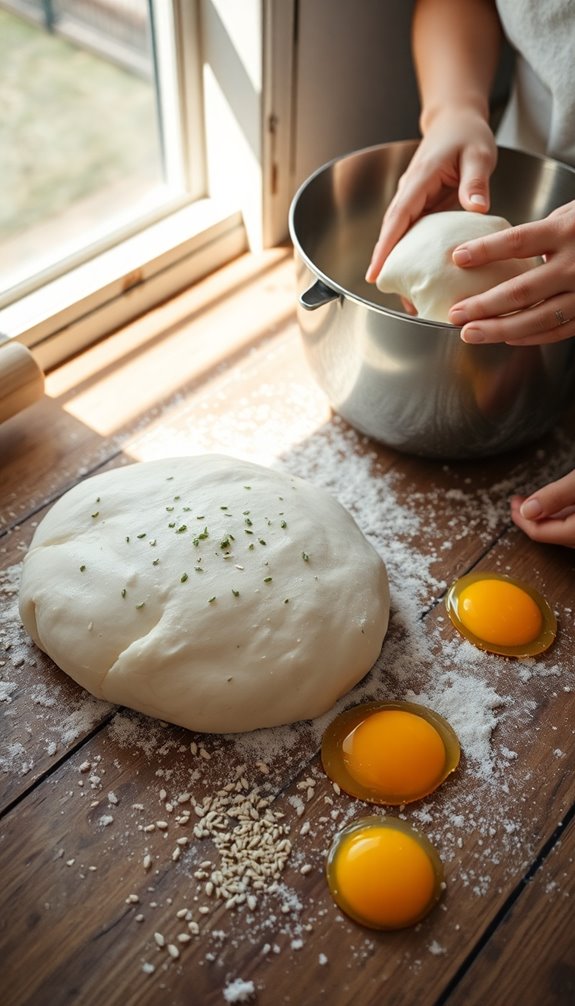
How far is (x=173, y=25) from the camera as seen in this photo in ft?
4.42

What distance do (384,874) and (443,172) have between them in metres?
0.84

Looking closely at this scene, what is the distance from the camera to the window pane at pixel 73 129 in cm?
143

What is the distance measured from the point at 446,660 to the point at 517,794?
0.55ft

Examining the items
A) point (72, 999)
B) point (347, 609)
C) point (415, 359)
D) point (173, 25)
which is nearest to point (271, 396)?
point (415, 359)

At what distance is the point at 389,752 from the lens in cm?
89

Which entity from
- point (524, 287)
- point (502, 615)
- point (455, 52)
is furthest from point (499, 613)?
point (455, 52)

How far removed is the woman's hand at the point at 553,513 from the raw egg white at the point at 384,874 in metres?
0.41

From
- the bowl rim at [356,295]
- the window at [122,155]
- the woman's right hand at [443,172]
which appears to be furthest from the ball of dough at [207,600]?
the window at [122,155]

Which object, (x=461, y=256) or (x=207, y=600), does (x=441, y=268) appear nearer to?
(x=461, y=256)

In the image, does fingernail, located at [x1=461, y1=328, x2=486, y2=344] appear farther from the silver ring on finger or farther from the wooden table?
the wooden table

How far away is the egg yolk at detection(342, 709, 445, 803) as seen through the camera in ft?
2.89

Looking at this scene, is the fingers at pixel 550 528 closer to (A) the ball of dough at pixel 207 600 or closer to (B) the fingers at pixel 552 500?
(B) the fingers at pixel 552 500

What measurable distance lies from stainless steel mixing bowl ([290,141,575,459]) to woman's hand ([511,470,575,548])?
104 mm

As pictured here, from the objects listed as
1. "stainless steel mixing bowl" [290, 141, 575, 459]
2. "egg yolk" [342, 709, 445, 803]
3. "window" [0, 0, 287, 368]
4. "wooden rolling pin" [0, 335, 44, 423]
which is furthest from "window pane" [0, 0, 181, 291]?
"egg yolk" [342, 709, 445, 803]
